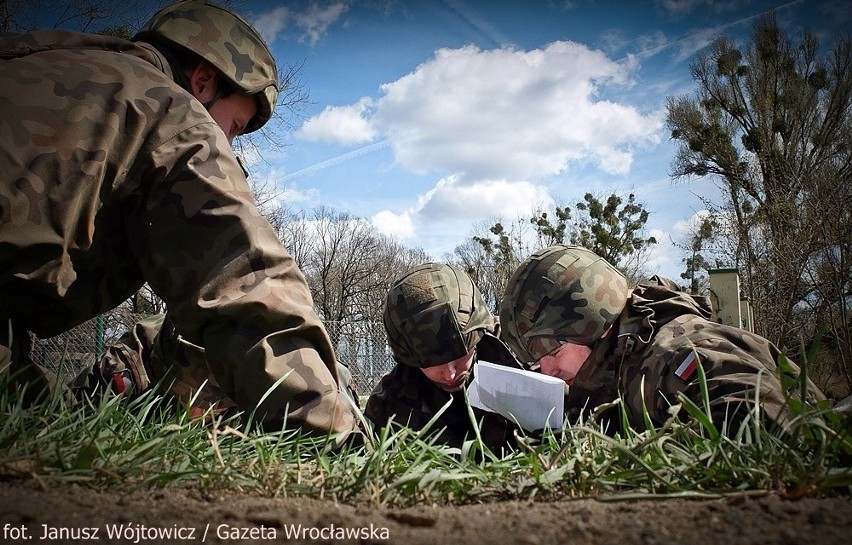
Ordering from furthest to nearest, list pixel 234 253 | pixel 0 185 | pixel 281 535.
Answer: pixel 234 253, pixel 0 185, pixel 281 535

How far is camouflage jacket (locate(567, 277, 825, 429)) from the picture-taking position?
85.7 inches

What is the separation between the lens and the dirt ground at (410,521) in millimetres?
797

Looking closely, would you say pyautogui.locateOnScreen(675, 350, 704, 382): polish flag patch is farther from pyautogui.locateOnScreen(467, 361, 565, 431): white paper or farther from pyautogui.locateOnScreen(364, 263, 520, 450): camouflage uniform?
pyautogui.locateOnScreen(364, 263, 520, 450): camouflage uniform

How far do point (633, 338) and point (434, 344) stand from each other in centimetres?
132

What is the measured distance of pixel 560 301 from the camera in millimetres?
3223

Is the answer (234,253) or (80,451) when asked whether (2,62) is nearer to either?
(234,253)

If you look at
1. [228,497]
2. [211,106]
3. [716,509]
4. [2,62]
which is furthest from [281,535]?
[211,106]

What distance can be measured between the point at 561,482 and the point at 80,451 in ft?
2.87

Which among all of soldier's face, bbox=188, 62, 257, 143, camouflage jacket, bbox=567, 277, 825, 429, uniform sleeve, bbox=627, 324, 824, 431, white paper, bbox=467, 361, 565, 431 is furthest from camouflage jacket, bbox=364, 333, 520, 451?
soldier's face, bbox=188, 62, 257, 143

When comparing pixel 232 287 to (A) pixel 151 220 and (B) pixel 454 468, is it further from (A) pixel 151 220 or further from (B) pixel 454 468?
(B) pixel 454 468

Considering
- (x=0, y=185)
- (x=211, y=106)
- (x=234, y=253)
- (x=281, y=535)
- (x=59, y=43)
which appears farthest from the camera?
(x=211, y=106)

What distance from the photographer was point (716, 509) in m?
0.90

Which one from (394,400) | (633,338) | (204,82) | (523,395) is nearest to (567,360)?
(633,338)

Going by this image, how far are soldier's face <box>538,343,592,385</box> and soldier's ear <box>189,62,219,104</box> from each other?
2.10 m
